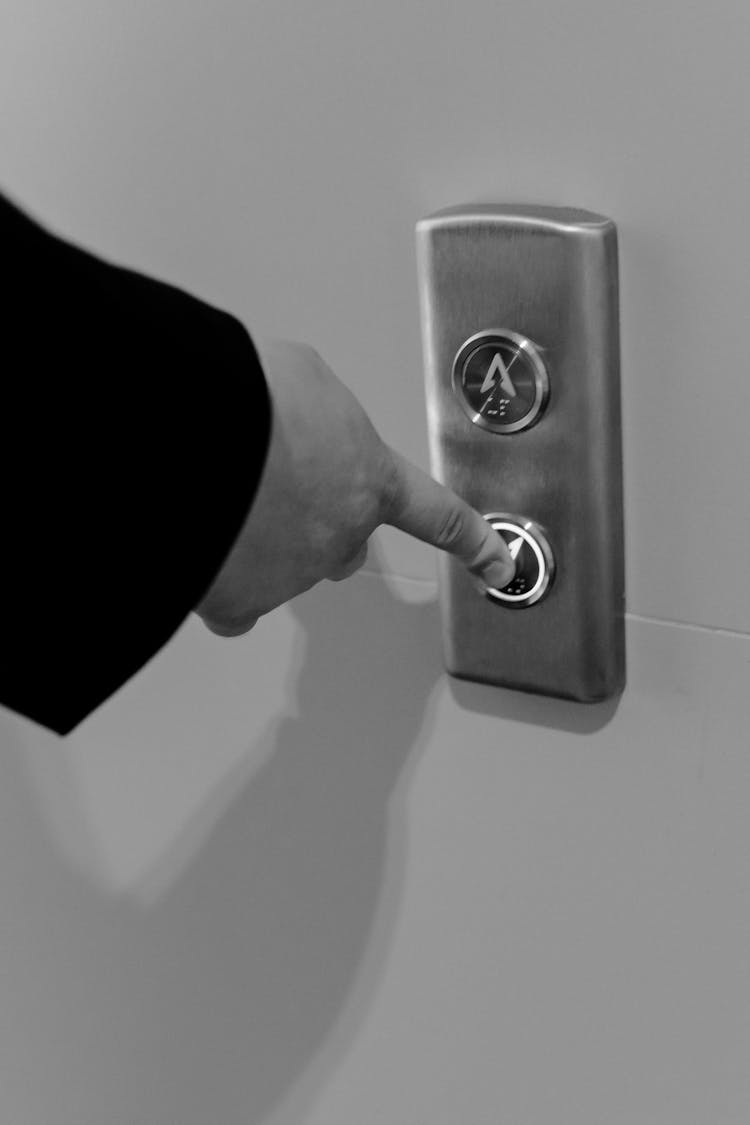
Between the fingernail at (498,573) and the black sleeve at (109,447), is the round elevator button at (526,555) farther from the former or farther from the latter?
the black sleeve at (109,447)

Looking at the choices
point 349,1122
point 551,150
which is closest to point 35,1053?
point 349,1122

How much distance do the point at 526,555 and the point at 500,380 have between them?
0.06 meters

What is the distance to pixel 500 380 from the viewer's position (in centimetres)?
45

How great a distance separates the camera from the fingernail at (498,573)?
46cm

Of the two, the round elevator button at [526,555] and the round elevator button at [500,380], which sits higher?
the round elevator button at [500,380]

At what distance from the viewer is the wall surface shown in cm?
42

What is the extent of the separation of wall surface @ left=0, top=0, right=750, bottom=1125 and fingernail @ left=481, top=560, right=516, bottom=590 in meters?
0.04

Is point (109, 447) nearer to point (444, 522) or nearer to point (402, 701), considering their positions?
point (444, 522)

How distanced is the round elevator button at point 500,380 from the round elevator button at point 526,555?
0.10 ft

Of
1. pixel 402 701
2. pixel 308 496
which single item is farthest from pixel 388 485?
pixel 402 701

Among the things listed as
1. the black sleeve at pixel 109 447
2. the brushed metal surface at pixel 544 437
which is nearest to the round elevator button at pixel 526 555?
the brushed metal surface at pixel 544 437

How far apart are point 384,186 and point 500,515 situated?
0.12 meters

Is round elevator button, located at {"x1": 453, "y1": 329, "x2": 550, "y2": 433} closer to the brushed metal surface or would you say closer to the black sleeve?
the brushed metal surface

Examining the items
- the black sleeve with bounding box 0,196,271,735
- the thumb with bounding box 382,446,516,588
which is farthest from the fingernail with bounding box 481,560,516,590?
the black sleeve with bounding box 0,196,271,735
